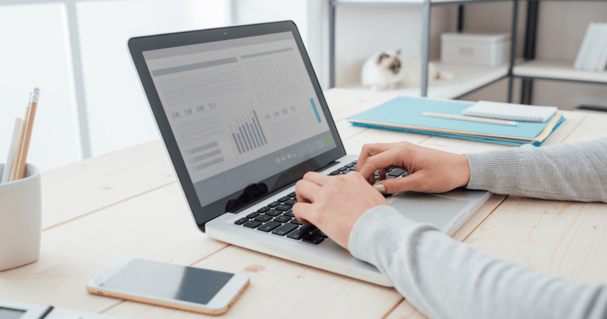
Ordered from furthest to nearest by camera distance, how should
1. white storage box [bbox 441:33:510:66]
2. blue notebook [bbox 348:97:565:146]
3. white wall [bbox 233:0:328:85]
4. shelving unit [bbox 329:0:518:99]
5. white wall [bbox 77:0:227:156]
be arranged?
white storage box [bbox 441:33:510:66]
white wall [bbox 233:0:328:85]
shelving unit [bbox 329:0:518:99]
white wall [bbox 77:0:227:156]
blue notebook [bbox 348:97:565:146]

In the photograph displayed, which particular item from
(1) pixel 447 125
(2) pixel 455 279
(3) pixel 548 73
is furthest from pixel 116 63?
(3) pixel 548 73

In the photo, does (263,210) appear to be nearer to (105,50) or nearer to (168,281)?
(168,281)

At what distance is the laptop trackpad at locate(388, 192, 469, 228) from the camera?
618 mm

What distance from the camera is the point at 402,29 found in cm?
267

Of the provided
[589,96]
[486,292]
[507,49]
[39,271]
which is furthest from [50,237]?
[589,96]

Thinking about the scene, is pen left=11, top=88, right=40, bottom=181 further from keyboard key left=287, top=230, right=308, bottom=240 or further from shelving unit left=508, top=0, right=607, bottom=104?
shelving unit left=508, top=0, right=607, bottom=104

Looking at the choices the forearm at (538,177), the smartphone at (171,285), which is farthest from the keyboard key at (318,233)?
the forearm at (538,177)

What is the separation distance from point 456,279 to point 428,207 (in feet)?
0.70

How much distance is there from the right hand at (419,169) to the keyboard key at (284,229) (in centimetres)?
16

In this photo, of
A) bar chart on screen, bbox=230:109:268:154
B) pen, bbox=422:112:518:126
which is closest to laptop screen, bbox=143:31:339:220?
bar chart on screen, bbox=230:109:268:154

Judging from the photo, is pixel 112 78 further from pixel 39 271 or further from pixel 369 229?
pixel 369 229

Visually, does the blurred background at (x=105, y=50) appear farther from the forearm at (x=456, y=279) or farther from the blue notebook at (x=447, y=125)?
the forearm at (x=456, y=279)

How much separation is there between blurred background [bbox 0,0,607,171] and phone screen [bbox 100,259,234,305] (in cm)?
115

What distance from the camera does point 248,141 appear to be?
707 millimetres
